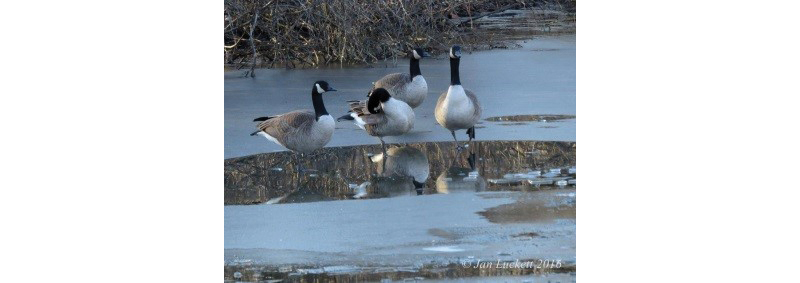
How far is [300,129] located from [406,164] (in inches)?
27.8

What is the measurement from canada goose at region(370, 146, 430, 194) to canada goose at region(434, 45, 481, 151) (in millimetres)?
315

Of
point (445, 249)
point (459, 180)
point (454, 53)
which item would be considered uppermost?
point (454, 53)

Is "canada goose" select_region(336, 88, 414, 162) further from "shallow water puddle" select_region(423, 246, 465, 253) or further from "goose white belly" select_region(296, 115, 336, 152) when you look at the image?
"shallow water puddle" select_region(423, 246, 465, 253)

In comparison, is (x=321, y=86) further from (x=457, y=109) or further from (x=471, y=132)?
(x=471, y=132)

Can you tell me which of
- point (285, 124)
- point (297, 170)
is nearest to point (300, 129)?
point (285, 124)

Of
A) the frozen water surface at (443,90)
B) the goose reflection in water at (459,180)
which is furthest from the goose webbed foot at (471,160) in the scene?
the frozen water surface at (443,90)

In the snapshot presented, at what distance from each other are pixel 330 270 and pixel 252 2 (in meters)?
2.26

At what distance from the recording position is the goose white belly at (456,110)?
7805 millimetres

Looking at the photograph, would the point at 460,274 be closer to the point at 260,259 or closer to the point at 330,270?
the point at 330,270

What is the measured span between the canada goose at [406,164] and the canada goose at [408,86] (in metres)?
0.57

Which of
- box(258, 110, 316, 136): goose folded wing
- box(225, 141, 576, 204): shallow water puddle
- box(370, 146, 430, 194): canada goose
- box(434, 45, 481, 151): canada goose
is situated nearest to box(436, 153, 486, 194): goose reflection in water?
box(225, 141, 576, 204): shallow water puddle

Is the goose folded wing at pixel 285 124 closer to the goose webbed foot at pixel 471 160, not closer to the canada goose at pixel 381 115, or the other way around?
the canada goose at pixel 381 115

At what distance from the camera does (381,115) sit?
7902mm
